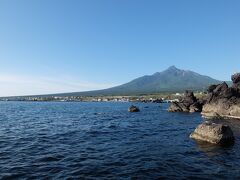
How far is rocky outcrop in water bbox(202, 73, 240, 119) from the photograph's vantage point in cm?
7796

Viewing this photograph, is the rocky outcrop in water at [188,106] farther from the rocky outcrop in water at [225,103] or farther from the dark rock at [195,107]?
the rocky outcrop in water at [225,103]

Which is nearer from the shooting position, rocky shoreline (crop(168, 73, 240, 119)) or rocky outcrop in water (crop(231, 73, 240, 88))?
rocky shoreline (crop(168, 73, 240, 119))

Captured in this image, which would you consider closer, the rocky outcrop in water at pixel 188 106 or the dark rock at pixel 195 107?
the dark rock at pixel 195 107

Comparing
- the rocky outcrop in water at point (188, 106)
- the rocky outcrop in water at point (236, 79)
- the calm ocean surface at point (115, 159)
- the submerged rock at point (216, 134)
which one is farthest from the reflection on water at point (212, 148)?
the rocky outcrop in water at point (188, 106)

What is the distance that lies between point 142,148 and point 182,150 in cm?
455

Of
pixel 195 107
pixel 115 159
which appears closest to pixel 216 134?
pixel 115 159

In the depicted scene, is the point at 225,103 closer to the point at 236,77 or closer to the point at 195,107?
the point at 236,77

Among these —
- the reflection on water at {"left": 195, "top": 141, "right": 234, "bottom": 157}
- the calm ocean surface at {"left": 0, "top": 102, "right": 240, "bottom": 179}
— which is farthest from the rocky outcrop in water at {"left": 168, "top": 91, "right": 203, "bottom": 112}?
the reflection on water at {"left": 195, "top": 141, "right": 234, "bottom": 157}

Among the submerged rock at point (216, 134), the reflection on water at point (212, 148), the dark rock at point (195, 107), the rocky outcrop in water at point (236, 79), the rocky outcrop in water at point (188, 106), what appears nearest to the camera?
the reflection on water at point (212, 148)

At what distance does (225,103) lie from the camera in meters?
82.0

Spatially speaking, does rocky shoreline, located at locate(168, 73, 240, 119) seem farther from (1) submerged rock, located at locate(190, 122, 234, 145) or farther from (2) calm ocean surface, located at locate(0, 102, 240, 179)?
(2) calm ocean surface, located at locate(0, 102, 240, 179)

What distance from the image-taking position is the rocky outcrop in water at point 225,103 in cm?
7796

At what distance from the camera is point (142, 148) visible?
35000mm

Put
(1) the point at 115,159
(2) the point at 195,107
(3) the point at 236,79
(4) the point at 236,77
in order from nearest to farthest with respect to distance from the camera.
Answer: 1. (1) the point at 115,159
2. (4) the point at 236,77
3. (3) the point at 236,79
4. (2) the point at 195,107
